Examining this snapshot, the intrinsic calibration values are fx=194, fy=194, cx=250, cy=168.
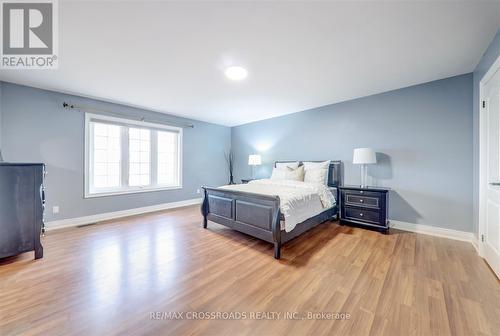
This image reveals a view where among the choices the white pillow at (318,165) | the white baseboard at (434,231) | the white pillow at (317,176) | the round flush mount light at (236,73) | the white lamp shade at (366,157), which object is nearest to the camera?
the round flush mount light at (236,73)

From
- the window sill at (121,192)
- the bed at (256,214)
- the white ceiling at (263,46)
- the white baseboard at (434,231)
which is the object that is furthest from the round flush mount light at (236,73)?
the white baseboard at (434,231)

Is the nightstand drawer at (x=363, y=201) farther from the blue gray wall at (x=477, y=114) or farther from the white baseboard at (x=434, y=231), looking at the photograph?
the blue gray wall at (x=477, y=114)

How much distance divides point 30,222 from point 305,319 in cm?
321

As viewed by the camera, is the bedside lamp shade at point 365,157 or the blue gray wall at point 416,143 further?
the bedside lamp shade at point 365,157

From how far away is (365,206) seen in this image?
3.29 metres

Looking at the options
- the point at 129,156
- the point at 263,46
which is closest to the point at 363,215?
the point at 263,46

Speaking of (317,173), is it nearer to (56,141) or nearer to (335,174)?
(335,174)

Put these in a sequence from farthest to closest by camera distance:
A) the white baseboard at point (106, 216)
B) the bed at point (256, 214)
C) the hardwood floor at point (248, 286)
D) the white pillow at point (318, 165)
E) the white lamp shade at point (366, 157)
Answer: the white pillow at point (318, 165) < the white baseboard at point (106, 216) < the white lamp shade at point (366, 157) < the bed at point (256, 214) < the hardwood floor at point (248, 286)

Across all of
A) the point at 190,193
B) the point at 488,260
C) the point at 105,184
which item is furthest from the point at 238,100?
the point at 488,260

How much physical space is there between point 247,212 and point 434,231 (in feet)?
9.76

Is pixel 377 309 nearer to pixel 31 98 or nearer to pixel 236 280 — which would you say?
pixel 236 280

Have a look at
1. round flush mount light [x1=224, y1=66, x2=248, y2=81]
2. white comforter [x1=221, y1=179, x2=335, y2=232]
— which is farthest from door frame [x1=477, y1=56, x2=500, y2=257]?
round flush mount light [x1=224, y1=66, x2=248, y2=81]

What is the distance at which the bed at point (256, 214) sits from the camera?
2.41 m

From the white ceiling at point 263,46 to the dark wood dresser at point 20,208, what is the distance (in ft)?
4.82
